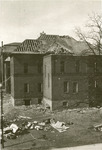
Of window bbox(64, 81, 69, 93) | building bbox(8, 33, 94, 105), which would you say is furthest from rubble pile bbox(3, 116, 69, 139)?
building bbox(8, 33, 94, 105)

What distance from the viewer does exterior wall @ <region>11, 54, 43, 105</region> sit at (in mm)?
37281

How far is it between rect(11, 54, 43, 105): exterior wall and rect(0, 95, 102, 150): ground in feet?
8.35

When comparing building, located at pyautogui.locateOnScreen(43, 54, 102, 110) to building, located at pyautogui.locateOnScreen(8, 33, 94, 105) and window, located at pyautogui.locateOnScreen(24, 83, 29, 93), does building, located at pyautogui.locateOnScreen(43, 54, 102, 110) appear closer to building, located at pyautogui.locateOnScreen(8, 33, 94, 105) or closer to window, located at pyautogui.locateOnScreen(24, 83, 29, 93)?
building, located at pyautogui.locateOnScreen(8, 33, 94, 105)

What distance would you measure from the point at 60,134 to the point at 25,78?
16.4 m

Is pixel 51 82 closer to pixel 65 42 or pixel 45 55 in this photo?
pixel 45 55

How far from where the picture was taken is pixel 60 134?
23.1 metres

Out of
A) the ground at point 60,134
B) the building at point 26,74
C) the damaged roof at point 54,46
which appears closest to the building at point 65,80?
the damaged roof at point 54,46

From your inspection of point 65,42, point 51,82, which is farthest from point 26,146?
point 65,42

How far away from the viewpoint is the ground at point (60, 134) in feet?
65.6

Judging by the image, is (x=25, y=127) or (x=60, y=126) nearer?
(x=25, y=127)

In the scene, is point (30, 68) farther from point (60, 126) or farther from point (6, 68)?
point (60, 126)

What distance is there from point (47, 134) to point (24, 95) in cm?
1565

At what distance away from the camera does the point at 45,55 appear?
37.9 m

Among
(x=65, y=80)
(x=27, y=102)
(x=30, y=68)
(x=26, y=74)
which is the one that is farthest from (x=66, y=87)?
(x=27, y=102)
